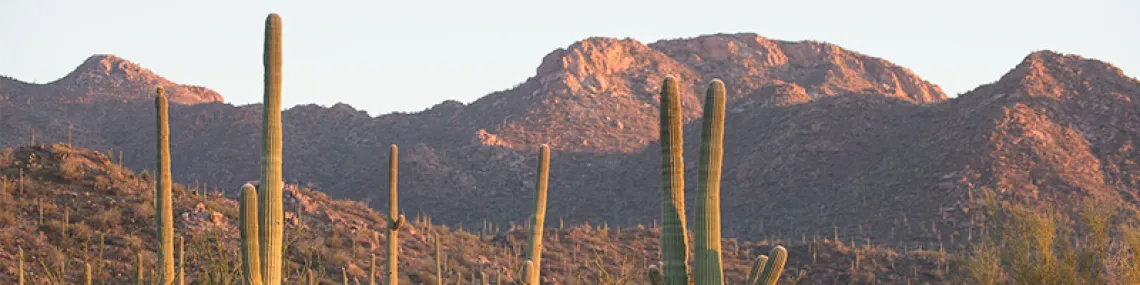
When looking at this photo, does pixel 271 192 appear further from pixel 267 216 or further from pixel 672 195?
pixel 672 195

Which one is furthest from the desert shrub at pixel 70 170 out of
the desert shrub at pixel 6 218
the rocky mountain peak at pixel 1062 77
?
the rocky mountain peak at pixel 1062 77

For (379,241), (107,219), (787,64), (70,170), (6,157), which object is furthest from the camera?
(787,64)

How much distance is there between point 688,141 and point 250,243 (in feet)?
166

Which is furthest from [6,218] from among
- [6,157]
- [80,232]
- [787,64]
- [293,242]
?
[787,64]

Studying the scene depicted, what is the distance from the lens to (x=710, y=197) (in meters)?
8.29

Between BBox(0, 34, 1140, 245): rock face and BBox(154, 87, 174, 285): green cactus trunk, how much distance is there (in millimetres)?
29265

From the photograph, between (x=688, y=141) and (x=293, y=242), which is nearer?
(x=293, y=242)

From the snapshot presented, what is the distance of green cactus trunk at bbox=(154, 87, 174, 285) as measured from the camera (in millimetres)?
12711

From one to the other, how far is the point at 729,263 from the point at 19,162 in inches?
680

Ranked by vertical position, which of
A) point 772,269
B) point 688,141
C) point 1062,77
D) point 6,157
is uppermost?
point 1062,77

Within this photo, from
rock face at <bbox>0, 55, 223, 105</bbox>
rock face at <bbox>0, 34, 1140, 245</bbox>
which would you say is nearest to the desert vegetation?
rock face at <bbox>0, 34, 1140, 245</bbox>

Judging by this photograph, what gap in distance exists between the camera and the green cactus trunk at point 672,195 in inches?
327

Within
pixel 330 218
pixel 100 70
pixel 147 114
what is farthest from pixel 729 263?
pixel 100 70

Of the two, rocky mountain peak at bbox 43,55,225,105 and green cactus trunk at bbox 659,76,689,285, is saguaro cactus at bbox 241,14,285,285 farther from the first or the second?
rocky mountain peak at bbox 43,55,225,105
